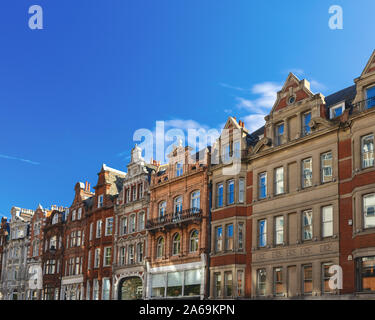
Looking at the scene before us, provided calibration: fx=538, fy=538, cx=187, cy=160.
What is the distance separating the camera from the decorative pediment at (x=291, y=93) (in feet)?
122

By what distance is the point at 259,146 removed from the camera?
39.8m

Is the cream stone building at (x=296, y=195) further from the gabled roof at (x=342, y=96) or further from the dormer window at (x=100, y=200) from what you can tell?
the dormer window at (x=100, y=200)

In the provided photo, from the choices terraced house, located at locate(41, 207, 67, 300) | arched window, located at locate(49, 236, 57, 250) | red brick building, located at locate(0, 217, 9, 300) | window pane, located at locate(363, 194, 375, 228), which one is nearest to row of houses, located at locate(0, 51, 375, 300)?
window pane, located at locate(363, 194, 375, 228)

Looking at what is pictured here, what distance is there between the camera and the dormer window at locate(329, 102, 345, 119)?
34938mm

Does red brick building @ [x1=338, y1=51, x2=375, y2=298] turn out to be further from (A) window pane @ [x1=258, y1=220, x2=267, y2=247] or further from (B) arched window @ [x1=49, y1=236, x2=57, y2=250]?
(B) arched window @ [x1=49, y1=236, x2=57, y2=250]

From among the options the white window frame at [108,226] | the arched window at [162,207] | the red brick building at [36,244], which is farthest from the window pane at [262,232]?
the red brick building at [36,244]

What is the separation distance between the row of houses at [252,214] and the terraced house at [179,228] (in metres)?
0.10

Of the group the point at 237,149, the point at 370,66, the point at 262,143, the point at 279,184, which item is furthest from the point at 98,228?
the point at 370,66

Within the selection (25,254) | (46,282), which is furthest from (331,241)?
(25,254)

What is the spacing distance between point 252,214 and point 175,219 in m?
8.61

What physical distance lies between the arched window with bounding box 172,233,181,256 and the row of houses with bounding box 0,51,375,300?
0.30 feet

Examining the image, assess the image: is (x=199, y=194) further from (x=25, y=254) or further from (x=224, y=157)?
(x=25, y=254)

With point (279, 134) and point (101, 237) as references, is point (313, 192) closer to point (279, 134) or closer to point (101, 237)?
point (279, 134)

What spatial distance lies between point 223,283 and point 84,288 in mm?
22344
